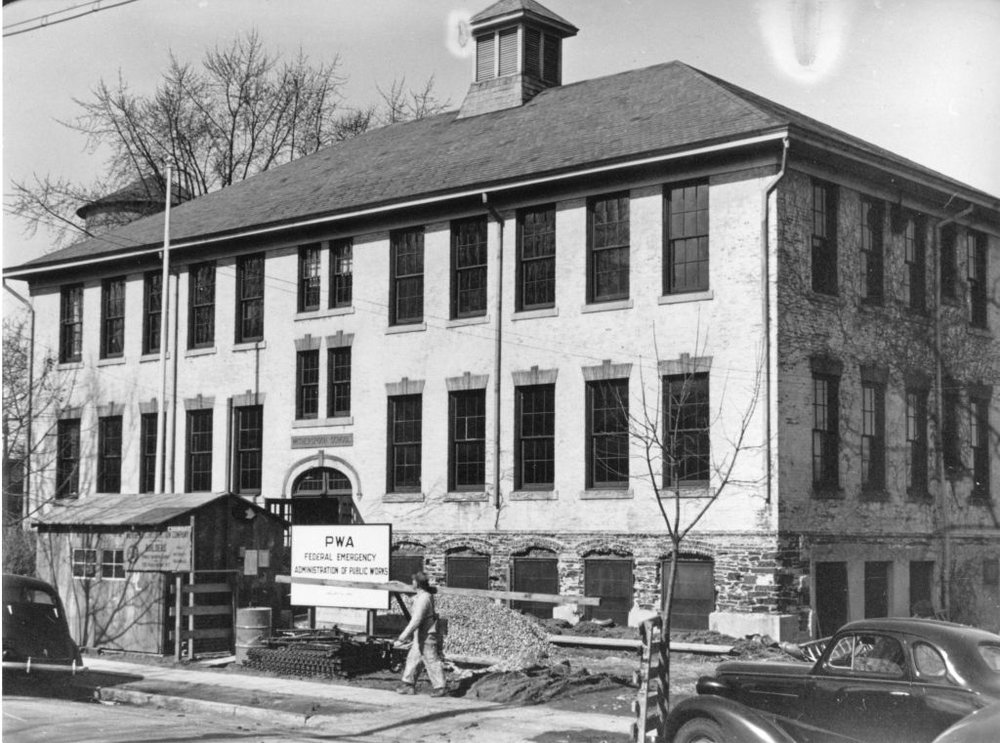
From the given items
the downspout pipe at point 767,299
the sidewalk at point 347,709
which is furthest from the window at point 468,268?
the sidewalk at point 347,709

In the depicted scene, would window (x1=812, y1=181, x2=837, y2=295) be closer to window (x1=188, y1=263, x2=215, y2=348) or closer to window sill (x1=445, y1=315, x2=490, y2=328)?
window sill (x1=445, y1=315, x2=490, y2=328)

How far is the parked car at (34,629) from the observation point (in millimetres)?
18234

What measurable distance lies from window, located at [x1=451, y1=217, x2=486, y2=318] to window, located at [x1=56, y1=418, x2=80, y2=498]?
11.8 metres

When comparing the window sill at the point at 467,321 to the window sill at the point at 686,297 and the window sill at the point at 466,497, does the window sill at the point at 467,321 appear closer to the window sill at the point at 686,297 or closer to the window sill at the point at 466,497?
the window sill at the point at 466,497

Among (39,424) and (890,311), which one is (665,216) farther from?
(39,424)

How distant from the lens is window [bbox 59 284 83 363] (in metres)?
34.4

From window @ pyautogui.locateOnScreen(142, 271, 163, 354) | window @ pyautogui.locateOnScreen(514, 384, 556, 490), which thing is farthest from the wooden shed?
window @ pyautogui.locateOnScreen(142, 271, 163, 354)

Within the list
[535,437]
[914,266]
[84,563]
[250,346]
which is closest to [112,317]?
[250,346]

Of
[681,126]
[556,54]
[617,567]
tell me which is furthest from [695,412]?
[556,54]

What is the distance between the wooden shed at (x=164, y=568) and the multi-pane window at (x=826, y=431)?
949 centimetres

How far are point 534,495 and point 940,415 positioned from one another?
311 inches

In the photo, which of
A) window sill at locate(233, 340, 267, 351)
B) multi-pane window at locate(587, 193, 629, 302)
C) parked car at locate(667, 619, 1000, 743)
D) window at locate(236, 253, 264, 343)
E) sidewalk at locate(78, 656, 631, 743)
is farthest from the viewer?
window at locate(236, 253, 264, 343)

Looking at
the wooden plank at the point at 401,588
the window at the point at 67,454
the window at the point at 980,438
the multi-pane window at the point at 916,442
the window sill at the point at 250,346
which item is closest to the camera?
the wooden plank at the point at 401,588

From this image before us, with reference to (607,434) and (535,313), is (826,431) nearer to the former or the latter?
(607,434)
